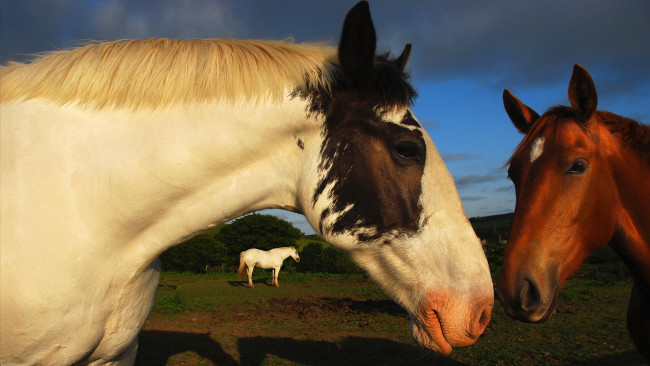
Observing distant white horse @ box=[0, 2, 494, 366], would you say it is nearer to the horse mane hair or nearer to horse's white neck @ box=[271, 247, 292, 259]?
the horse mane hair

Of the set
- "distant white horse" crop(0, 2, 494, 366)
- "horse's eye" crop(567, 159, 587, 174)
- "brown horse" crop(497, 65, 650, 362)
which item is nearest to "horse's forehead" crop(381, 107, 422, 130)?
"distant white horse" crop(0, 2, 494, 366)

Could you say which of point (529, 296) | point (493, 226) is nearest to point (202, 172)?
point (529, 296)

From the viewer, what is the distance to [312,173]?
6.10 ft

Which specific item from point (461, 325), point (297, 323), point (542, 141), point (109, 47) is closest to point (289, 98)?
point (109, 47)

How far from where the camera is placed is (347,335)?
845cm

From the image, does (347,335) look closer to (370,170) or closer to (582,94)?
(582,94)

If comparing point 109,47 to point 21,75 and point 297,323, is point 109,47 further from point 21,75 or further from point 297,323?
point 297,323

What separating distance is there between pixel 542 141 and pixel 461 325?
A: 6.04 feet

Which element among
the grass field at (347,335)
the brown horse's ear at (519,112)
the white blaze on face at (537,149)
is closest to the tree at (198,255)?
the grass field at (347,335)

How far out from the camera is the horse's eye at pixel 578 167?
8.69 ft

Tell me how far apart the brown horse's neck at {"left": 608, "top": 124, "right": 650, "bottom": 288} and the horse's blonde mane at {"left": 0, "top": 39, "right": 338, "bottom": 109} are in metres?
2.45

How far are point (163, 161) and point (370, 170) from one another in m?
1.01

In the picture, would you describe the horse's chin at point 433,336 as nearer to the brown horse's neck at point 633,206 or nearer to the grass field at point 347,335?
the brown horse's neck at point 633,206

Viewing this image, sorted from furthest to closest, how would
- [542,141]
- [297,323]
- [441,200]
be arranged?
[297,323]
[542,141]
[441,200]
